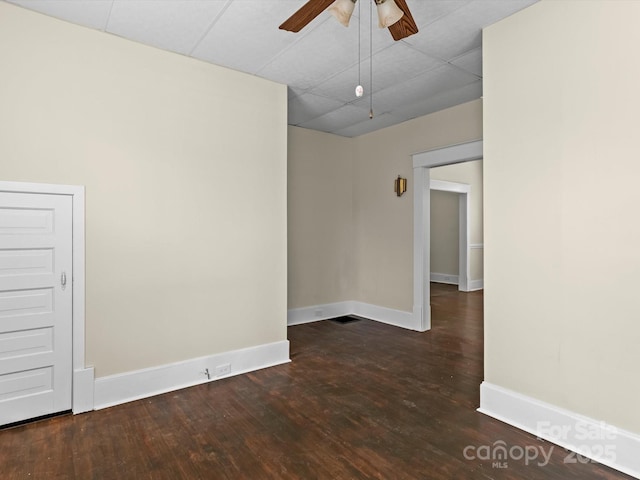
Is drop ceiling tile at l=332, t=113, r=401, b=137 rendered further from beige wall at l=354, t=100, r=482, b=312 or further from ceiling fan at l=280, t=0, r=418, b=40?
ceiling fan at l=280, t=0, r=418, b=40

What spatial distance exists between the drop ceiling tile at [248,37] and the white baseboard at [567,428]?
120 inches

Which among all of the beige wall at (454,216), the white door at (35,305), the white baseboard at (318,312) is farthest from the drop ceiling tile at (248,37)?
the beige wall at (454,216)

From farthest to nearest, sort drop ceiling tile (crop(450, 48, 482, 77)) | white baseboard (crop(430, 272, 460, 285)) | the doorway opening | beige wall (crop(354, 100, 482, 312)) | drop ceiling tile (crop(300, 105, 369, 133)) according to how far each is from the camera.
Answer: white baseboard (crop(430, 272, 460, 285))
the doorway opening
beige wall (crop(354, 100, 482, 312))
drop ceiling tile (crop(300, 105, 369, 133))
drop ceiling tile (crop(450, 48, 482, 77))

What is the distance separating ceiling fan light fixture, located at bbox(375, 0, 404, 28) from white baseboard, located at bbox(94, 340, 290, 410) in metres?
2.90

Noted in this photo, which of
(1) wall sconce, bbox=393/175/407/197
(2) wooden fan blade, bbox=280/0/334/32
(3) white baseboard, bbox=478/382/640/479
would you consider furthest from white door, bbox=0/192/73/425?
(1) wall sconce, bbox=393/175/407/197

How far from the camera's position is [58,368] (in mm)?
2633

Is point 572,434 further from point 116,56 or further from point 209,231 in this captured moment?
point 116,56

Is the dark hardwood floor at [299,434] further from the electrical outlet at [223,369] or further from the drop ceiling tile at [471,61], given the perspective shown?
the drop ceiling tile at [471,61]

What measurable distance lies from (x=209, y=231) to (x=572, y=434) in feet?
9.97

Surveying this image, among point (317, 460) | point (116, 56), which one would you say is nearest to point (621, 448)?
point (317, 460)

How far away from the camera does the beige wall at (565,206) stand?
205cm

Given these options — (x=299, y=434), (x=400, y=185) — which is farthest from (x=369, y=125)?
(x=299, y=434)

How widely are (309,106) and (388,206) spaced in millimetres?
1803

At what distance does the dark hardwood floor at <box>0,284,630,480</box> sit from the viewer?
6.61ft
